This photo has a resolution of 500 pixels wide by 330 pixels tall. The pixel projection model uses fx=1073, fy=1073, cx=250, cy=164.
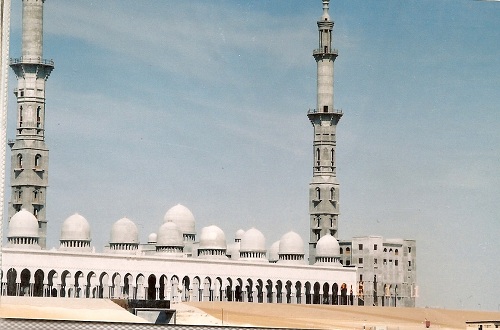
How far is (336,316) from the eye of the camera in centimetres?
2527

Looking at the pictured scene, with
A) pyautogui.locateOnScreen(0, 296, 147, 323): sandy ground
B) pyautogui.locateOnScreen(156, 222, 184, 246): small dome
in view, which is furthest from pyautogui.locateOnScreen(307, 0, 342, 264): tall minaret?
pyautogui.locateOnScreen(0, 296, 147, 323): sandy ground

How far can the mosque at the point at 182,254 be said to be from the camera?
32688 mm

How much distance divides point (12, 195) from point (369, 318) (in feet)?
51.2

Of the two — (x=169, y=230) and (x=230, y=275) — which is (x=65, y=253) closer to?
(x=169, y=230)

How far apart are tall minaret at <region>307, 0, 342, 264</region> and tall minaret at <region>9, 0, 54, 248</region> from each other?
9409 mm

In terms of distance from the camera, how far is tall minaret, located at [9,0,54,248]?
3362cm

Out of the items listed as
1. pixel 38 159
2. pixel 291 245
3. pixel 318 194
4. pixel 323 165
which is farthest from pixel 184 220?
pixel 318 194

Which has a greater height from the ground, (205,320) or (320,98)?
(320,98)

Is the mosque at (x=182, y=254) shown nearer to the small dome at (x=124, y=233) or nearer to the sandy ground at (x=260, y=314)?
the small dome at (x=124, y=233)

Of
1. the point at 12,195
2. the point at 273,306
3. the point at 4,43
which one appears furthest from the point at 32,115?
the point at 4,43

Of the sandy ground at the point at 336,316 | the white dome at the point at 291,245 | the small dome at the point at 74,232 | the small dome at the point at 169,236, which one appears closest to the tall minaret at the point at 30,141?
the small dome at the point at 74,232

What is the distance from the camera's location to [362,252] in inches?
1623

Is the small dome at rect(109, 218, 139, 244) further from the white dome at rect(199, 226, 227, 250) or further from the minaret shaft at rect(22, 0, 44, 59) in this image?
the minaret shaft at rect(22, 0, 44, 59)

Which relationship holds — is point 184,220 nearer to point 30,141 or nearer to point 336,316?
point 30,141
